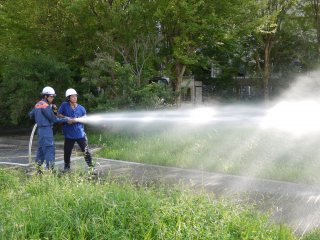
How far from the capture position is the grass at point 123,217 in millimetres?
3537

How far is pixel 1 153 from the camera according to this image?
10445mm

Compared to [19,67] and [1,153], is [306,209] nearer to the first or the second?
[1,153]

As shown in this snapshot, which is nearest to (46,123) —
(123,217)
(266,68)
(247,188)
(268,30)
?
(247,188)

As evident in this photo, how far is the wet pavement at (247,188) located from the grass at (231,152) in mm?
289

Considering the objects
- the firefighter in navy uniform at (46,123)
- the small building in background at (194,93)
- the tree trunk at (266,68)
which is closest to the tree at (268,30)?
the tree trunk at (266,68)

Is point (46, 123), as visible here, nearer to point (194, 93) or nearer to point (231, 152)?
point (231, 152)

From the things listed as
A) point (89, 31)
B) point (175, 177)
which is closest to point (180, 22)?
point (89, 31)

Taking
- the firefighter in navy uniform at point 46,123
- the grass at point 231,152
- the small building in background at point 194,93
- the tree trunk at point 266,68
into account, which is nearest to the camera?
the grass at point 231,152

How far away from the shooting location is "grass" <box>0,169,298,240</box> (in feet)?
11.6

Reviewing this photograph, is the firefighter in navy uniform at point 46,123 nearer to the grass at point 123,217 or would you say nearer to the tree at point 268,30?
the grass at point 123,217

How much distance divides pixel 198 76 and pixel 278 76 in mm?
4569

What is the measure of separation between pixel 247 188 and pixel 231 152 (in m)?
2.11

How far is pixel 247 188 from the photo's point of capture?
6.28 metres

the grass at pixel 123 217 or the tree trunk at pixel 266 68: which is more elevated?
the tree trunk at pixel 266 68
